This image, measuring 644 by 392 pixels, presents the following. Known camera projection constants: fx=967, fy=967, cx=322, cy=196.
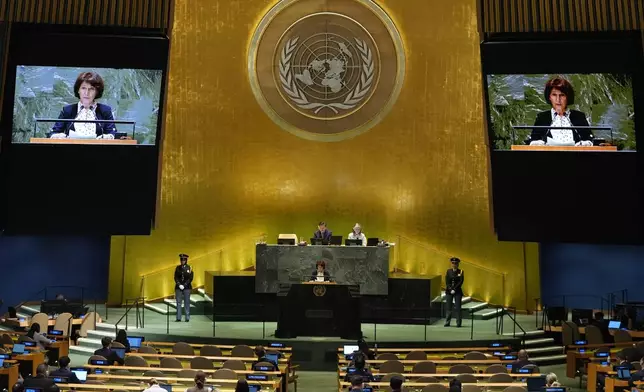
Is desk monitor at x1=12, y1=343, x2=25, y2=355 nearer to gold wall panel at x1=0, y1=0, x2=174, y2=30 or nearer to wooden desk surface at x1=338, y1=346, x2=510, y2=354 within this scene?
wooden desk surface at x1=338, y1=346, x2=510, y2=354

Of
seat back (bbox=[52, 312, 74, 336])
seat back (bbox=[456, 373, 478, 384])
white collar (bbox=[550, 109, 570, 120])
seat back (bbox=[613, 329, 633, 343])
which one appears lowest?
seat back (bbox=[456, 373, 478, 384])

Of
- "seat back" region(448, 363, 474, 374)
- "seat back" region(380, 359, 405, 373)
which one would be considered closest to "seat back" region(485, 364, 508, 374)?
"seat back" region(448, 363, 474, 374)

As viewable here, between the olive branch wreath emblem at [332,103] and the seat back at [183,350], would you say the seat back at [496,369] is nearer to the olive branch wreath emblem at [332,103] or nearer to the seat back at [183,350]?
the seat back at [183,350]

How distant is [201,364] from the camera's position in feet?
43.9

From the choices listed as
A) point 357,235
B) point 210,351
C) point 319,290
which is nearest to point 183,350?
point 210,351

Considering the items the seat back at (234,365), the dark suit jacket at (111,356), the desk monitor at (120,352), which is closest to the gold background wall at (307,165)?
the desk monitor at (120,352)

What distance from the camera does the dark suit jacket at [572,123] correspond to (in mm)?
18344

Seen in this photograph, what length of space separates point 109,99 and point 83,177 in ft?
6.33

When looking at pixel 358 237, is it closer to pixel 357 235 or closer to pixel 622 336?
pixel 357 235

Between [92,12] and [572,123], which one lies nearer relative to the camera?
[572,123]

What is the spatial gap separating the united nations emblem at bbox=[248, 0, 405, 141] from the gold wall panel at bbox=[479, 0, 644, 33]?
304 centimetres

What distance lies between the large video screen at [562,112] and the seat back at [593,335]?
11.0 feet

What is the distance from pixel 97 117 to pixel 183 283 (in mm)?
3706

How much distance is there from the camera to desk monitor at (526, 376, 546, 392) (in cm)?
1131
